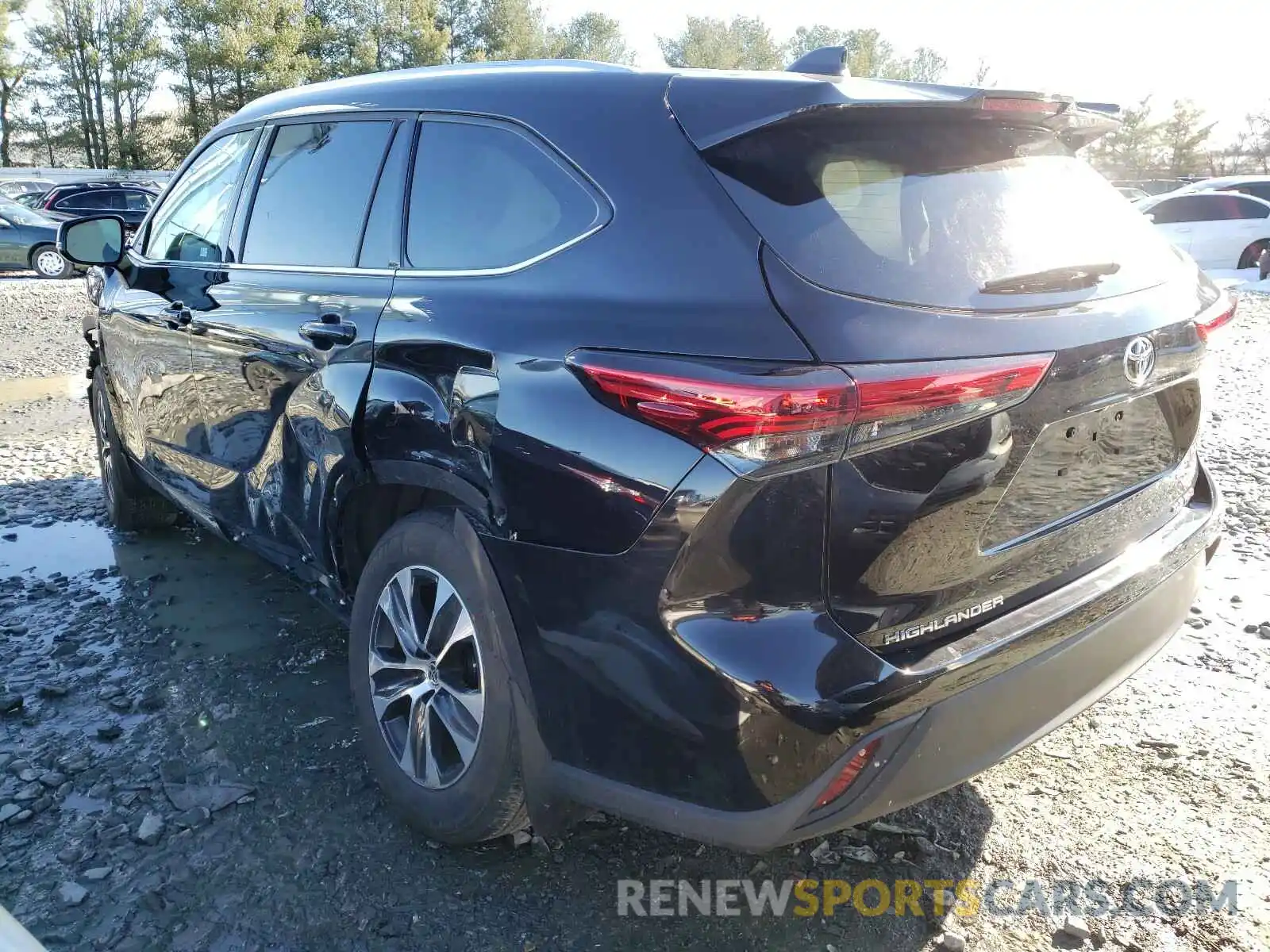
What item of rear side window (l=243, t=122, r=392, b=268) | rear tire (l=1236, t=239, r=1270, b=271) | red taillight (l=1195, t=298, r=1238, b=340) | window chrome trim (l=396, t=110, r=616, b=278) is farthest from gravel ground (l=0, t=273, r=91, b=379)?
rear tire (l=1236, t=239, r=1270, b=271)

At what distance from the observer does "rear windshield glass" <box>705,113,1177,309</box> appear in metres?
1.84

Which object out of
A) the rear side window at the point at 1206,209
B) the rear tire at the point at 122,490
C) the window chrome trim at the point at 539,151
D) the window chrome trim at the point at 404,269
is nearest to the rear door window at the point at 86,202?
the rear tire at the point at 122,490

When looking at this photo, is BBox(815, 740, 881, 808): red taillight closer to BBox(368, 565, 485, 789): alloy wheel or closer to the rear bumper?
the rear bumper

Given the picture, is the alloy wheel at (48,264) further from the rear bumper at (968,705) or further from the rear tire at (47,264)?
the rear bumper at (968,705)

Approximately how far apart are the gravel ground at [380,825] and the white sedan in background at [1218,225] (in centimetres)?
1568

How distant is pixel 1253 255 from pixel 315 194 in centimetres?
1814

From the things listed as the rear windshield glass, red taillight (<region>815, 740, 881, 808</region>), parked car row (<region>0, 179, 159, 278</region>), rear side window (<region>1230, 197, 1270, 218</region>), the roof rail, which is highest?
the roof rail

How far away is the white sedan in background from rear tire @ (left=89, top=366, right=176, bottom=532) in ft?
55.8

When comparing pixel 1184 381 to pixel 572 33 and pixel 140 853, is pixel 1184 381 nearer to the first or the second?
pixel 140 853

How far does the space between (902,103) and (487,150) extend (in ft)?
3.24

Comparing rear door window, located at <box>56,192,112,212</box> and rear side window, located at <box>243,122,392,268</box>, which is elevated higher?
rear side window, located at <box>243,122,392,268</box>

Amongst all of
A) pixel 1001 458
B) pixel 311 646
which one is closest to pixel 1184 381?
pixel 1001 458

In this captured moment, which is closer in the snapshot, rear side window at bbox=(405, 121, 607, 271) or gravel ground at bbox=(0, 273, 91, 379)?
rear side window at bbox=(405, 121, 607, 271)

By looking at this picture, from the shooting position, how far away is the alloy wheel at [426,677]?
2.28 meters
